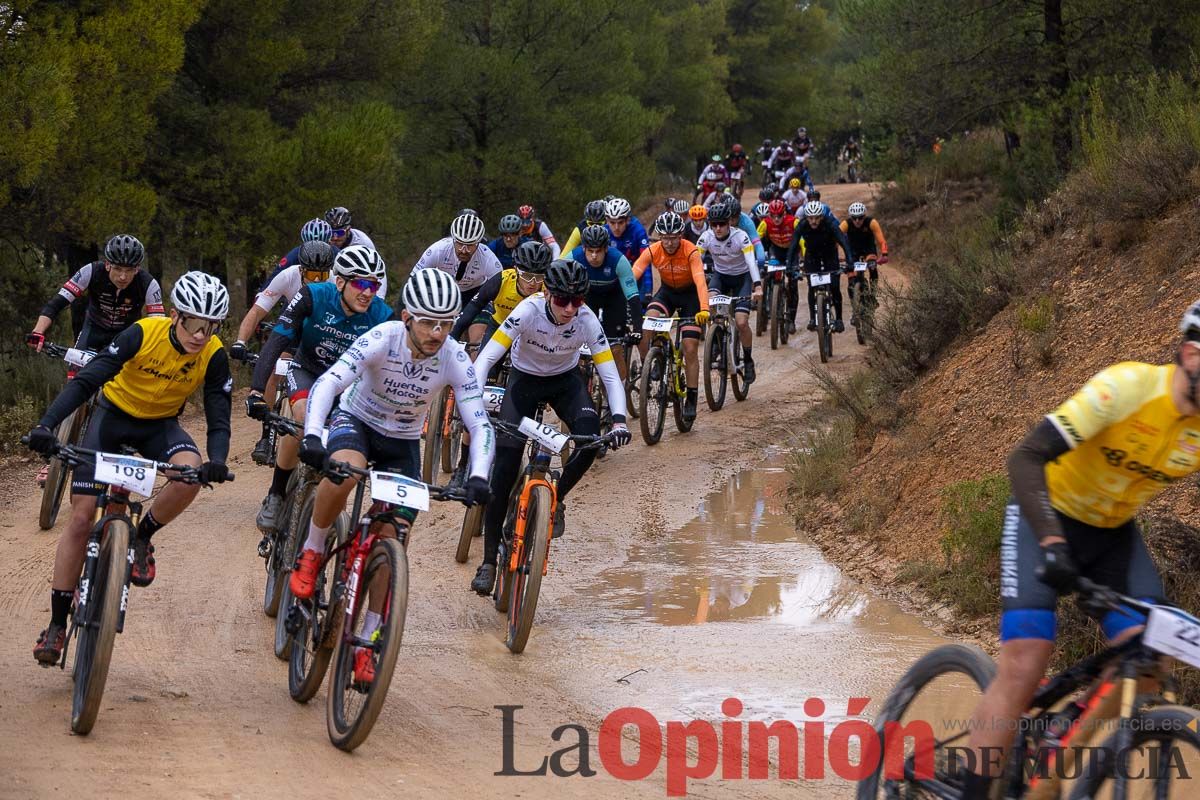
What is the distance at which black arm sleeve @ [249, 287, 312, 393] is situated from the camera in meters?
8.74

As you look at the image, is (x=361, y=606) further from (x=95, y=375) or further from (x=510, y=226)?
(x=510, y=226)

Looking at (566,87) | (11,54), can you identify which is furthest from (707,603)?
(566,87)

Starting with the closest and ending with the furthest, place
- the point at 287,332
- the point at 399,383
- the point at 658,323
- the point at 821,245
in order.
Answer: the point at 399,383
the point at 287,332
the point at 658,323
the point at 821,245

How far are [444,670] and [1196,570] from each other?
4.14m

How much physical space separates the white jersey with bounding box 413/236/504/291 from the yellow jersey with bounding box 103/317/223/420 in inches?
240

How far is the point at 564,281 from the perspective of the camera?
355 inches

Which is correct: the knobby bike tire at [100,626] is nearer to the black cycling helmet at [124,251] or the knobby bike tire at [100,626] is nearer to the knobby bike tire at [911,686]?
the knobby bike tire at [911,686]

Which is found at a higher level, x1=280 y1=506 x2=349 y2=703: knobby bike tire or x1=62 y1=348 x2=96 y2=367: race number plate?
x1=62 y1=348 x2=96 y2=367: race number plate

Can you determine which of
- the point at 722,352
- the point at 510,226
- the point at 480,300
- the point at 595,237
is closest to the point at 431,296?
the point at 480,300

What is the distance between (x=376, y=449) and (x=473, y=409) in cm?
56

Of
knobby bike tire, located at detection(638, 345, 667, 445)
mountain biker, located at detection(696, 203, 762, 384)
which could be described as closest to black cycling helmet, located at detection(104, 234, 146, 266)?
knobby bike tire, located at detection(638, 345, 667, 445)

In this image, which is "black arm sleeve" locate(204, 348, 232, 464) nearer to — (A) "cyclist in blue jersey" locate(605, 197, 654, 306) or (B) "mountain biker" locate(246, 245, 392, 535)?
(B) "mountain biker" locate(246, 245, 392, 535)

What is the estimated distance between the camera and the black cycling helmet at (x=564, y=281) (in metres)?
8.99

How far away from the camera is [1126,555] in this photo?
4660 mm
